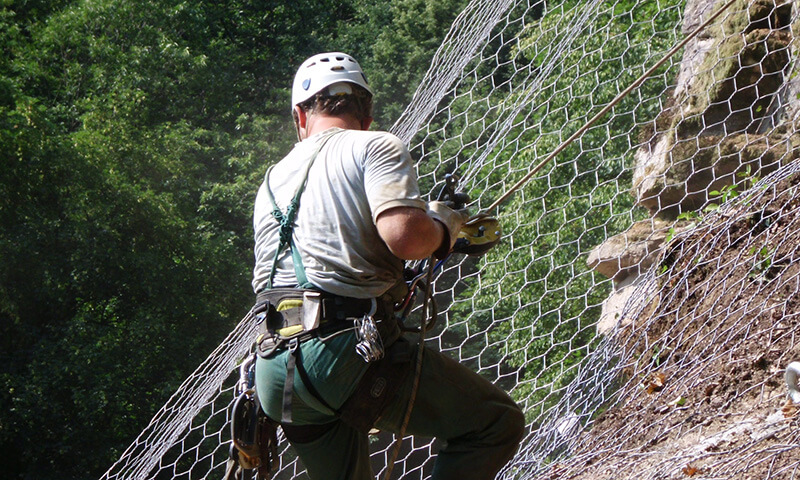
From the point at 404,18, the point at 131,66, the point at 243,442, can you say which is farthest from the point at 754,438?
the point at 404,18

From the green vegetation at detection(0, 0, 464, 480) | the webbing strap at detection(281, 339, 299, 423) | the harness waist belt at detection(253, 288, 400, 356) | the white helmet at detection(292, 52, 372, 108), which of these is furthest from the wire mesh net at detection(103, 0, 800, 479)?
the green vegetation at detection(0, 0, 464, 480)

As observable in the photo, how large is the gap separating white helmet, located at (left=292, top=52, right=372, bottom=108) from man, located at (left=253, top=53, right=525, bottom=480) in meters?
0.13

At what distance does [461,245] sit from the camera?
7.25 ft

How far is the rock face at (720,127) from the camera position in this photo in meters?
4.03

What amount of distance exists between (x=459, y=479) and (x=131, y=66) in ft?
41.1

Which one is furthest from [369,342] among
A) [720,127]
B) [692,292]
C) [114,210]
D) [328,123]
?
[114,210]

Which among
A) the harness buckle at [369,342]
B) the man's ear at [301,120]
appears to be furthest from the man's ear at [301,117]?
the harness buckle at [369,342]

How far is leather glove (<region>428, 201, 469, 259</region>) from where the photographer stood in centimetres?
202

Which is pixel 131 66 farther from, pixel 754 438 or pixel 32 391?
pixel 754 438

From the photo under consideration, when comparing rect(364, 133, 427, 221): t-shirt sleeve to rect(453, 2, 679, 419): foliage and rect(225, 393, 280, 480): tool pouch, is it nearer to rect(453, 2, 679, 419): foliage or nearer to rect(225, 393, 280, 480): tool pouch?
rect(225, 393, 280, 480): tool pouch

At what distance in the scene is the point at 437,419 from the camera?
207cm

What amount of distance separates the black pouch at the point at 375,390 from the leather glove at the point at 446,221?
0.80ft

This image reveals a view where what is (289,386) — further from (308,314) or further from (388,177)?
(388,177)

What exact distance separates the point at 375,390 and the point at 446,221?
40 cm
